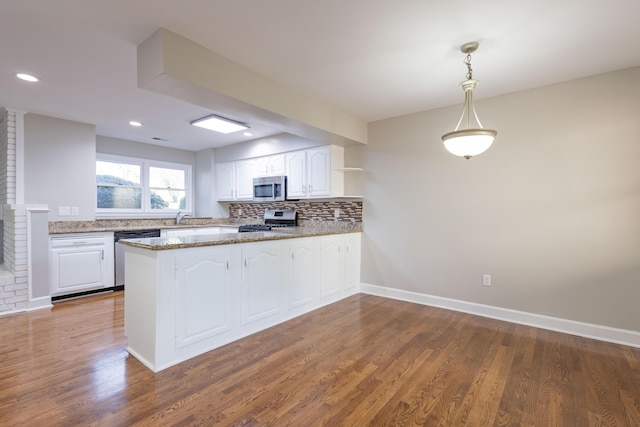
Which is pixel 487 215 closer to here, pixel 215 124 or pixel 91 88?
pixel 215 124

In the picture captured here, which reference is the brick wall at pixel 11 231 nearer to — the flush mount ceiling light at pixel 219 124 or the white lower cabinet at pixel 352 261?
the flush mount ceiling light at pixel 219 124

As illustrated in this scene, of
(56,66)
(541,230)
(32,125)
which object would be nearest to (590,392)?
(541,230)

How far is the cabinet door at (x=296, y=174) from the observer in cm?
457

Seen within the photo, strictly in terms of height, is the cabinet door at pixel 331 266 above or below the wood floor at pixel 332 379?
above

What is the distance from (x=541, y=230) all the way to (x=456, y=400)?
6.89 feet

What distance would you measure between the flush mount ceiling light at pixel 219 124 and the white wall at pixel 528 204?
1904mm

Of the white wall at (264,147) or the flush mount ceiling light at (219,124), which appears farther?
the white wall at (264,147)

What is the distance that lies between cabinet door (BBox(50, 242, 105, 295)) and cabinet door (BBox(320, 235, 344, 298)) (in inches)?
121

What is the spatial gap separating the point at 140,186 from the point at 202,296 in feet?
13.1

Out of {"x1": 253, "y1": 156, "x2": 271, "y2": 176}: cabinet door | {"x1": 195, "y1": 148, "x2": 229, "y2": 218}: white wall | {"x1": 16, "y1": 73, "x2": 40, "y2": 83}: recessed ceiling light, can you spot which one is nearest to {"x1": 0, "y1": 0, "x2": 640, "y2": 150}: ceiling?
{"x1": 16, "y1": 73, "x2": 40, "y2": 83}: recessed ceiling light

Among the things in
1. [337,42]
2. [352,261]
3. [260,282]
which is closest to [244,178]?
[352,261]

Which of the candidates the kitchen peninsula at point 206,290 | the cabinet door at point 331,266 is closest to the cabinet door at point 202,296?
the kitchen peninsula at point 206,290

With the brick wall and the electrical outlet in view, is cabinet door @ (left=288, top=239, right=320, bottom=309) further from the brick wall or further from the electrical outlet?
the brick wall

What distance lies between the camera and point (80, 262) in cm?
403
